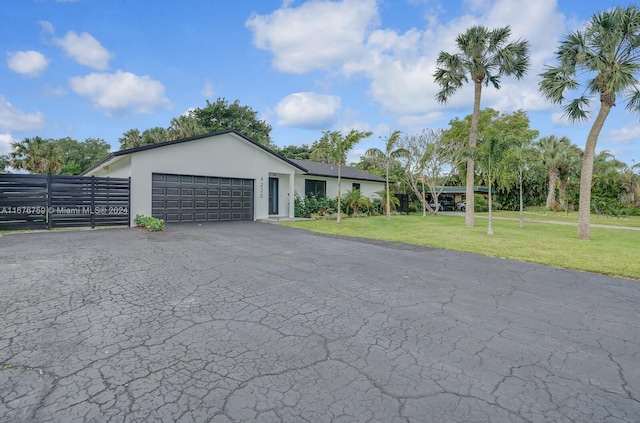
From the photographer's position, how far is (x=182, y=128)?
30.4 m

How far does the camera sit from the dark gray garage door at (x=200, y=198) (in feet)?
45.3

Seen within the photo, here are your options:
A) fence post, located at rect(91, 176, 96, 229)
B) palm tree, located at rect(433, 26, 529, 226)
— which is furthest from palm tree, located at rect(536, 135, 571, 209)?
fence post, located at rect(91, 176, 96, 229)

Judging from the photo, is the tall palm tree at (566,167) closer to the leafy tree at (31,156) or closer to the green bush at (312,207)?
the green bush at (312,207)

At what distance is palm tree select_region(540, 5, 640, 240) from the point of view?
10406 mm

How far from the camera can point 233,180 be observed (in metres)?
16.0

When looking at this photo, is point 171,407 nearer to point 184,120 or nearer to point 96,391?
point 96,391

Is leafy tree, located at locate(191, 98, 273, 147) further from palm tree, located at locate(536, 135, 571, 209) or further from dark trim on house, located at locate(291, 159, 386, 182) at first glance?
palm tree, located at locate(536, 135, 571, 209)

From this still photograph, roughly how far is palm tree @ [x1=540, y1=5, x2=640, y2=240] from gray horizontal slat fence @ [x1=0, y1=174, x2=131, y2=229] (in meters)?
17.1

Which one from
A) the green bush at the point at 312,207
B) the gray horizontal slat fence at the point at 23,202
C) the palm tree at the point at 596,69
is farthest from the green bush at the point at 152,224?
the palm tree at the point at 596,69

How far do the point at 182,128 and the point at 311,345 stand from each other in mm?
31818

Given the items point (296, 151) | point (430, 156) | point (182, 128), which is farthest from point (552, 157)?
point (182, 128)

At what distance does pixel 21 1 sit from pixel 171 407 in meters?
14.6

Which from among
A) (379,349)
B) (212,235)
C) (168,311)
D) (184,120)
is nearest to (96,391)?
(168,311)

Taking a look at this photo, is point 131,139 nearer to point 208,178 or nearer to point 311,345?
point 208,178
